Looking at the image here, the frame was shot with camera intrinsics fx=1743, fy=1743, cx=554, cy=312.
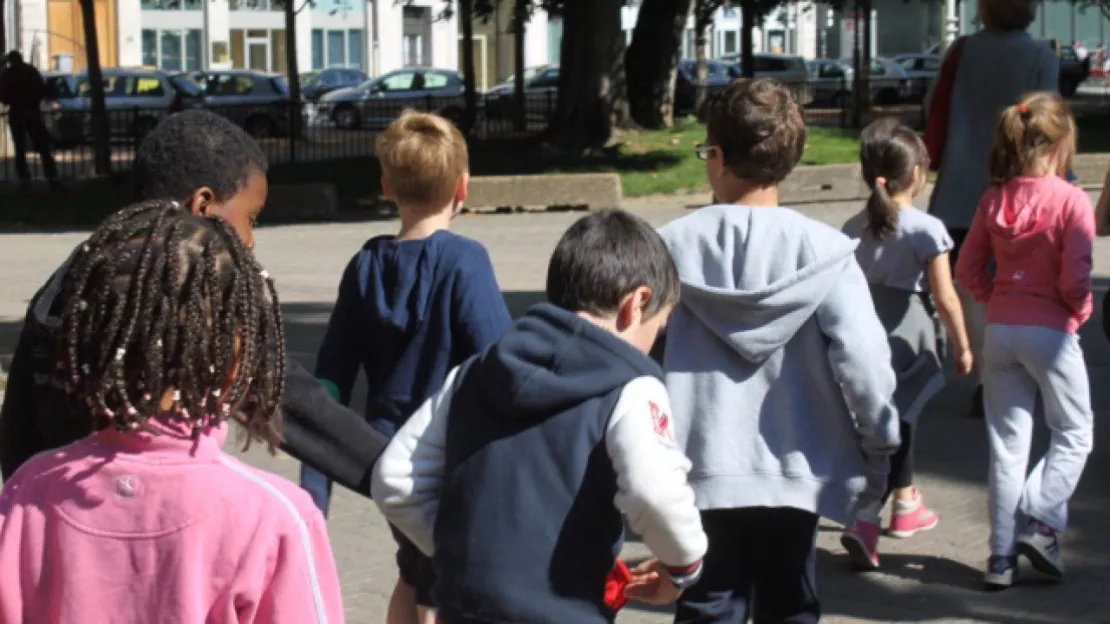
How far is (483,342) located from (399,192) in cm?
44

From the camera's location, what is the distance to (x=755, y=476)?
4.05 meters

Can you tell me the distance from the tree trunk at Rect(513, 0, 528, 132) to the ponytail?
66.6 ft

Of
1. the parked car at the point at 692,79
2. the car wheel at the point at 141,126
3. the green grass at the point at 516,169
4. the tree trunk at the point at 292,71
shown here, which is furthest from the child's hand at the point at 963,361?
the parked car at the point at 692,79

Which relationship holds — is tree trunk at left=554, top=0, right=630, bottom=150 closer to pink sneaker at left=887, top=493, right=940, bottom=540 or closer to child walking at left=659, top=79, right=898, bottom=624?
pink sneaker at left=887, top=493, right=940, bottom=540

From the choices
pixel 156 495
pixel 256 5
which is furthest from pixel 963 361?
pixel 256 5

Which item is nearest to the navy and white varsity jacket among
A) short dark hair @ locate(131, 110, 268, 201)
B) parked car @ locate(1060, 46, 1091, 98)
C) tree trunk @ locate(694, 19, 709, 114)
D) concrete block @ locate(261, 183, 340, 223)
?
short dark hair @ locate(131, 110, 268, 201)

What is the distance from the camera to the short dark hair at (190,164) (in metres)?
3.32

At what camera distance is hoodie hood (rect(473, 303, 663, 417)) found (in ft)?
9.84

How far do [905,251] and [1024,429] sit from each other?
2.31 ft

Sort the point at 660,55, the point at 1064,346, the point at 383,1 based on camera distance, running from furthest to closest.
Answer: the point at 383,1 → the point at 660,55 → the point at 1064,346

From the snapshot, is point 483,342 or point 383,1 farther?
point 383,1

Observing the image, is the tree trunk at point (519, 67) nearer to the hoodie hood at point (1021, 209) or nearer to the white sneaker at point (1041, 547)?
the hoodie hood at point (1021, 209)

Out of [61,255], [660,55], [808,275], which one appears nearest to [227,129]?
[808,275]

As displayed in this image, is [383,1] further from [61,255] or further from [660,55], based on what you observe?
[61,255]
